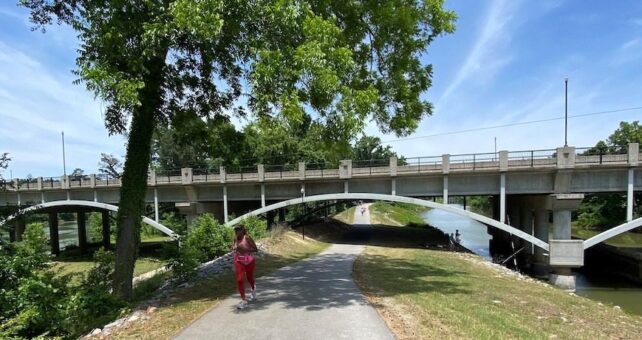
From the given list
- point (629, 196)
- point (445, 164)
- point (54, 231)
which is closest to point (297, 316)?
point (445, 164)

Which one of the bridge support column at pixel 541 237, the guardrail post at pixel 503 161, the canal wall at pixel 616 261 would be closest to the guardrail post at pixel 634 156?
the bridge support column at pixel 541 237

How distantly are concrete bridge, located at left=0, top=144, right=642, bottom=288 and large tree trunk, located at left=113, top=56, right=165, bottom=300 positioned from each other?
11145 millimetres

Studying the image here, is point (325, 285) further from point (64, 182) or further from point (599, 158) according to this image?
point (64, 182)

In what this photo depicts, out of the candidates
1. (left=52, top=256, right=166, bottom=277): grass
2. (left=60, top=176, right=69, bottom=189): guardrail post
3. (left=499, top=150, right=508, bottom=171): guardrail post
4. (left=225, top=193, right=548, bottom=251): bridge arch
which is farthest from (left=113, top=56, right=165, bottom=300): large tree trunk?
(left=60, top=176, right=69, bottom=189): guardrail post

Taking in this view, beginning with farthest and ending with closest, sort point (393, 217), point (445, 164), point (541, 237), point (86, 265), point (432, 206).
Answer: point (393, 217) → point (86, 265) → point (541, 237) → point (445, 164) → point (432, 206)

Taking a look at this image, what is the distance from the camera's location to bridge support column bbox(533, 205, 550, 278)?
24594 millimetres

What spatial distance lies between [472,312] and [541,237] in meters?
20.0

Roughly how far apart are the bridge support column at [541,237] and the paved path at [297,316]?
17978 mm

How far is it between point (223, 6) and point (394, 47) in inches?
193

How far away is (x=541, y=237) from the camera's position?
2572cm

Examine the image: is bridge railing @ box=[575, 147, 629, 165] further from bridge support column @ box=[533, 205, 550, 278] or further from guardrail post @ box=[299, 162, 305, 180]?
guardrail post @ box=[299, 162, 305, 180]

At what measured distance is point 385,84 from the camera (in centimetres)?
1090

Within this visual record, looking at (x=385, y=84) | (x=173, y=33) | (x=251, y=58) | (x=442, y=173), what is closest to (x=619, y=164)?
(x=442, y=173)

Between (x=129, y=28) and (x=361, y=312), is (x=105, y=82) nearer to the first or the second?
(x=129, y=28)
